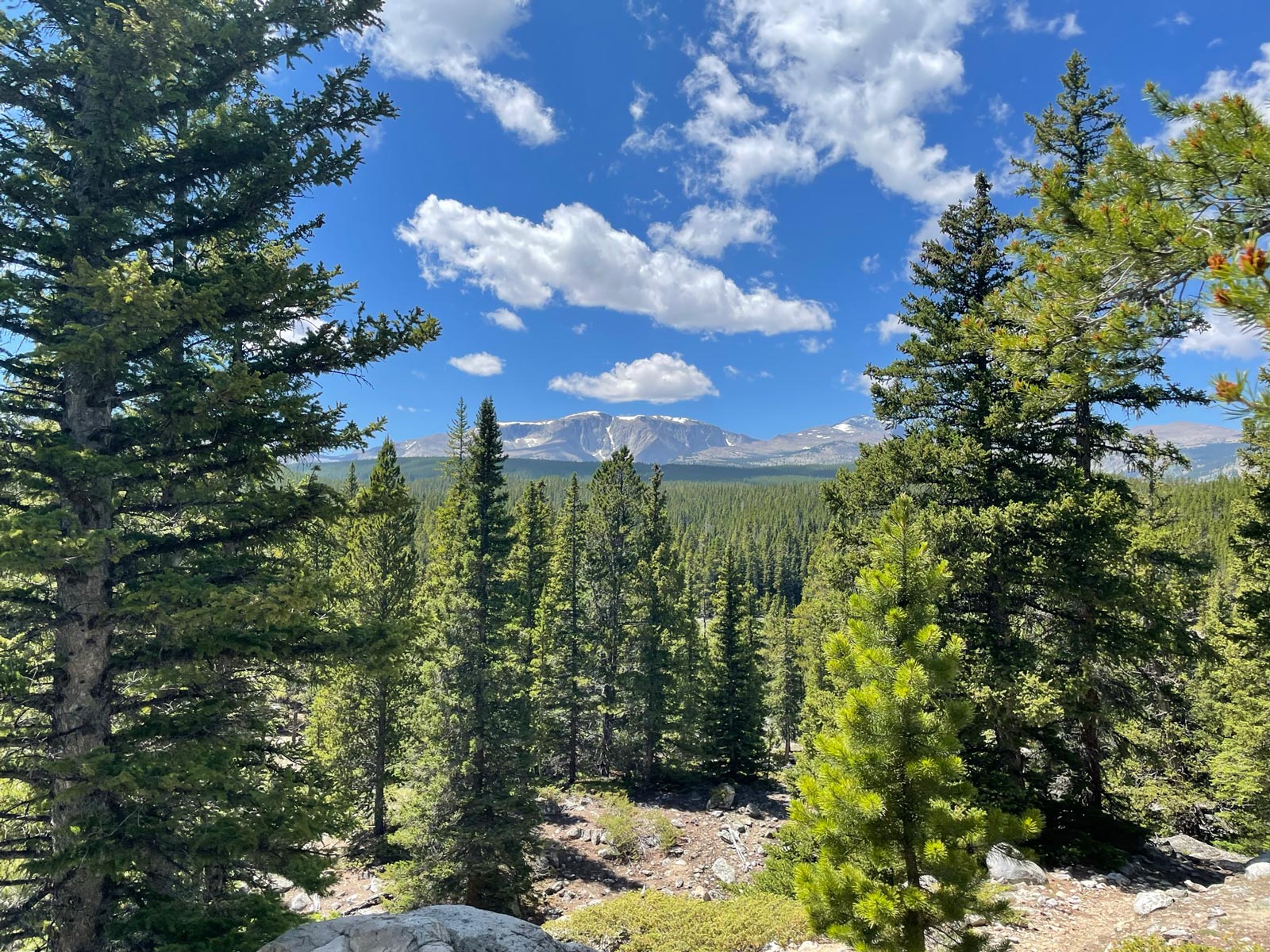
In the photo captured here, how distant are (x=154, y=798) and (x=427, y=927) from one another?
3.15 metres

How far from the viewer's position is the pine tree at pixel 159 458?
549 centimetres

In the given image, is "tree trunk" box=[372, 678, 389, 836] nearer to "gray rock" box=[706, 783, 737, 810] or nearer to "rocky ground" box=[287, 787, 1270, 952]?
"rocky ground" box=[287, 787, 1270, 952]

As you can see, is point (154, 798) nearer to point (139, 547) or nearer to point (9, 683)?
point (9, 683)

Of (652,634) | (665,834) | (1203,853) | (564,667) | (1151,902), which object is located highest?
(1151,902)

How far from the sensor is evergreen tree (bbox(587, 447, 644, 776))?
29250 mm

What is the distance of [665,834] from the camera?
21125mm

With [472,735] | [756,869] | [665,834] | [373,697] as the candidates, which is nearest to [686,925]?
[472,735]

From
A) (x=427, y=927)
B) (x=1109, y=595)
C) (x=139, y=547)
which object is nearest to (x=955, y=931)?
(x=427, y=927)

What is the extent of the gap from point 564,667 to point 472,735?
13536mm

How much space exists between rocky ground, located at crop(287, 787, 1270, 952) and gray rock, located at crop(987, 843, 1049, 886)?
138 mm

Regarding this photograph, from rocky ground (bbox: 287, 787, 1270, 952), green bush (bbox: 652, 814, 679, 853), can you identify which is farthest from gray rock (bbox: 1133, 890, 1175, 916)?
green bush (bbox: 652, 814, 679, 853)

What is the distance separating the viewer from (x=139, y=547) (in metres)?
6.29

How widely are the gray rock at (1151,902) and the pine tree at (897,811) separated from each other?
176 inches

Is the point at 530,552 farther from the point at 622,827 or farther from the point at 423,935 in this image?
the point at 423,935
